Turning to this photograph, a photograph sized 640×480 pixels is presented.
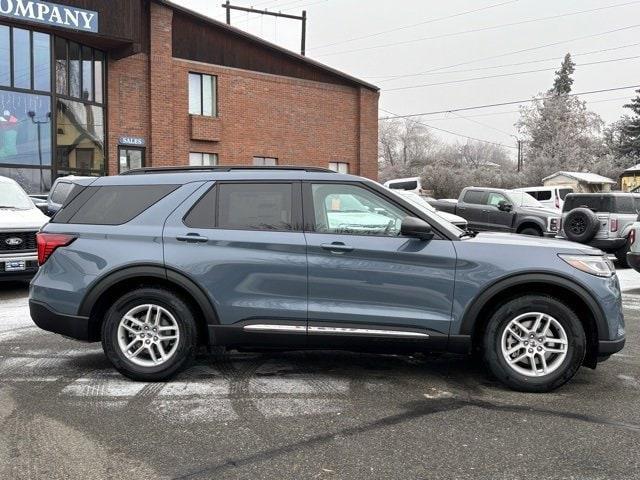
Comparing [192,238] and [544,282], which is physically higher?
Result: [192,238]

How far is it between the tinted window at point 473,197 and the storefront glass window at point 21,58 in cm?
1397

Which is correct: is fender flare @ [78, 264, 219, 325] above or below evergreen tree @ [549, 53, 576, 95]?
below

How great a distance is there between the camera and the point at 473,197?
1842cm

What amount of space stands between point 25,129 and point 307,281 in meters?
17.5

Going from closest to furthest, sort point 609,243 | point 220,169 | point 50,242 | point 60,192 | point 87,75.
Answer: point 50,242
point 220,169
point 60,192
point 609,243
point 87,75

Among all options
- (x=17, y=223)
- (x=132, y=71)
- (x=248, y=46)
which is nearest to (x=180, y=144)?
(x=132, y=71)

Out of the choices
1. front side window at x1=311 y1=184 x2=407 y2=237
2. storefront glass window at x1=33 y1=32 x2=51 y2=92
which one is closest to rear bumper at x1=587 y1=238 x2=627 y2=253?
front side window at x1=311 y1=184 x2=407 y2=237

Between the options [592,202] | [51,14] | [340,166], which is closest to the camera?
[592,202]

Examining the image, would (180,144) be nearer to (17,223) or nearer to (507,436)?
(17,223)

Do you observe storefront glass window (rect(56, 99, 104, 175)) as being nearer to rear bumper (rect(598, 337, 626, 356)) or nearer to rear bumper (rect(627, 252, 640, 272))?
rear bumper (rect(627, 252, 640, 272))

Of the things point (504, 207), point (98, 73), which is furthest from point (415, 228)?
point (98, 73)

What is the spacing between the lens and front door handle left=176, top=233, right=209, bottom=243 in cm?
477

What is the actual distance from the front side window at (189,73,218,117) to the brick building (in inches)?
1.6

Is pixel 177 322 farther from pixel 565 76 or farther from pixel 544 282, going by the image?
pixel 565 76
